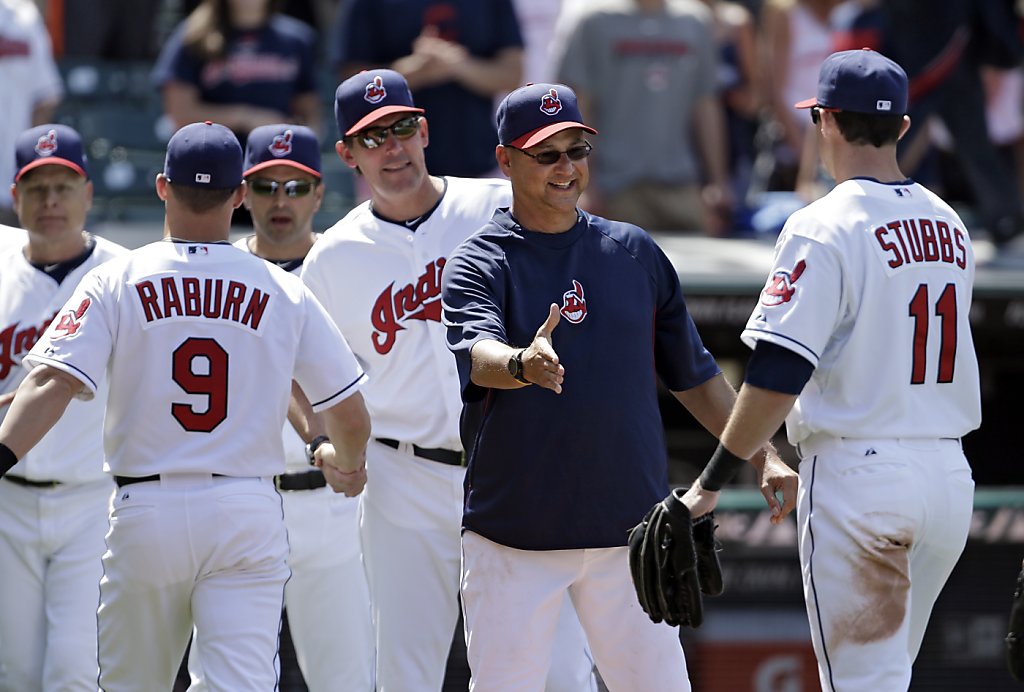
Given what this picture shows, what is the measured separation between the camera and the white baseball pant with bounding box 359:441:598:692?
16.1 feet

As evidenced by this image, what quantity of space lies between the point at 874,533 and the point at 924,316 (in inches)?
22.7

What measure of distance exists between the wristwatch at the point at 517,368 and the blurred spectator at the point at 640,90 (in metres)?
4.66

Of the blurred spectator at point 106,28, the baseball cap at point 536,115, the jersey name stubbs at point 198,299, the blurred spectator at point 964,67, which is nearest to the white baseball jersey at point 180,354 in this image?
the jersey name stubbs at point 198,299

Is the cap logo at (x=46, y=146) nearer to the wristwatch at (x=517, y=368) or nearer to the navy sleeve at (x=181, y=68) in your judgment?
the wristwatch at (x=517, y=368)

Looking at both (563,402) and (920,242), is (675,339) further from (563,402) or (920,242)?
(920,242)

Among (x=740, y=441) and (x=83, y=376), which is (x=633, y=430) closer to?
(x=740, y=441)

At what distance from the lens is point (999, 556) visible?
25.7 ft

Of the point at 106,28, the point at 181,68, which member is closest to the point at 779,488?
the point at 181,68

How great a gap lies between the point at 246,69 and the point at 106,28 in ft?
6.15

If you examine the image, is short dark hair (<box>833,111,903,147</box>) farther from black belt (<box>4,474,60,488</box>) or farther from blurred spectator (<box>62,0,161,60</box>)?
blurred spectator (<box>62,0,161,60</box>)

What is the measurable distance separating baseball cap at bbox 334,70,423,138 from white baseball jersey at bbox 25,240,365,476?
0.91m

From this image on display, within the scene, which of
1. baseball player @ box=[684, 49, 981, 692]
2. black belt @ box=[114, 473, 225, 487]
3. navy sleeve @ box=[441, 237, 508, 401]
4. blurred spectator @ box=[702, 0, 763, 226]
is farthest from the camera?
blurred spectator @ box=[702, 0, 763, 226]

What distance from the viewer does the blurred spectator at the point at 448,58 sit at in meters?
7.69

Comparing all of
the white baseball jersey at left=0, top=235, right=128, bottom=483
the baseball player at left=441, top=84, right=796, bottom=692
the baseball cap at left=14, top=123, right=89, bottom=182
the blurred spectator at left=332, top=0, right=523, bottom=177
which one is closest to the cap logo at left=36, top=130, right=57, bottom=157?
the baseball cap at left=14, top=123, right=89, bottom=182
